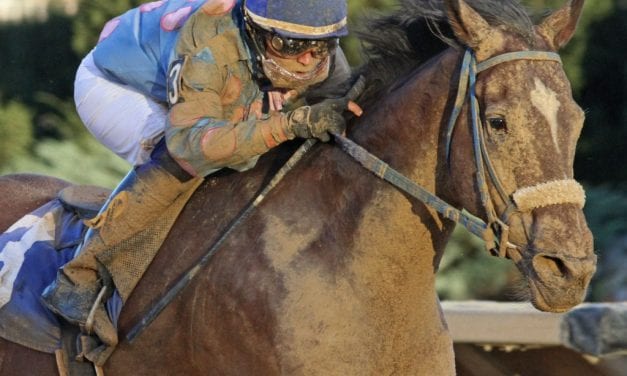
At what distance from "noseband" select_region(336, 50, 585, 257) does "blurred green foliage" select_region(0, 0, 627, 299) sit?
4.64m

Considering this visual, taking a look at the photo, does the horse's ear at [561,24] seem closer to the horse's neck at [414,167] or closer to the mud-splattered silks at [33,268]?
the horse's neck at [414,167]

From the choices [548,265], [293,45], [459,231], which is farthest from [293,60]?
[459,231]

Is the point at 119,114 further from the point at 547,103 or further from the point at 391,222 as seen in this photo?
the point at 547,103

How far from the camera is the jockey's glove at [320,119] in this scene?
4.66 metres

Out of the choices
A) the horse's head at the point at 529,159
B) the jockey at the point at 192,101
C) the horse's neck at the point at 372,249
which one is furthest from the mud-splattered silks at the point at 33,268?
the horse's head at the point at 529,159

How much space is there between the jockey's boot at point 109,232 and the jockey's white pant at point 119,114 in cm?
13

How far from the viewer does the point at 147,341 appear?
4.85m

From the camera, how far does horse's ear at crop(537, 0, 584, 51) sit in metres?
4.54

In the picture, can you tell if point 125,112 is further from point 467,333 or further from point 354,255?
point 467,333

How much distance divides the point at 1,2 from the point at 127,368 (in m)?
11.0

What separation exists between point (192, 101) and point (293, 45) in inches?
17.2

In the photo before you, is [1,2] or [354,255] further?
[1,2]

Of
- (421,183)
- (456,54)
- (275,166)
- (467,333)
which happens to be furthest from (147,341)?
(467,333)

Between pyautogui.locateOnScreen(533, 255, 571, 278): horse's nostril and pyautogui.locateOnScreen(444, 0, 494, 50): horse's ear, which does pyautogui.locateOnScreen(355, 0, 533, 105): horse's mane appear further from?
pyautogui.locateOnScreen(533, 255, 571, 278): horse's nostril
